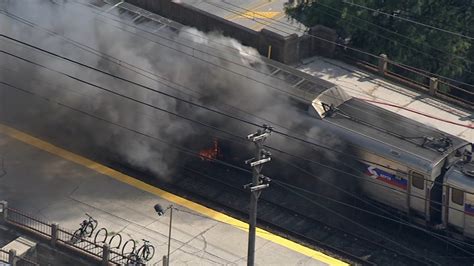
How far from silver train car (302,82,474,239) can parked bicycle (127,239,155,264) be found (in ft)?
18.7

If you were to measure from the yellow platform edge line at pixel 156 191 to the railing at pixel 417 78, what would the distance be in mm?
8668

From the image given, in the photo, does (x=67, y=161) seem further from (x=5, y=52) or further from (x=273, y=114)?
(x=273, y=114)

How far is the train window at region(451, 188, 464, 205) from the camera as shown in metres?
28.3

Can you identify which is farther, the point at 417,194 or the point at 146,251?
the point at 417,194

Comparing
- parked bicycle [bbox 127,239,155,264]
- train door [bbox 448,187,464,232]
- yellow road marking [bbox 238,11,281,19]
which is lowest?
train door [bbox 448,187,464,232]

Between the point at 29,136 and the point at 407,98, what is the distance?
11.2 meters

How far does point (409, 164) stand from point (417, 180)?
0.46 metres

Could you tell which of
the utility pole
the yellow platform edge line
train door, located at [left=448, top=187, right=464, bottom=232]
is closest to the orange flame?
the yellow platform edge line

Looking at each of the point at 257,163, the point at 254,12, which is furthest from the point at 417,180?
the point at 254,12

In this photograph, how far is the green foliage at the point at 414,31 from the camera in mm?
35594

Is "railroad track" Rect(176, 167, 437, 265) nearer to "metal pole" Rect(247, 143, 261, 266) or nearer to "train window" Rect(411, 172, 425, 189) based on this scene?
"train window" Rect(411, 172, 425, 189)

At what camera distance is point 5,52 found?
108 feet

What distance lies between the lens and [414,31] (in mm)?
35781

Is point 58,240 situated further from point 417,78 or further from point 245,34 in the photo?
point 417,78
